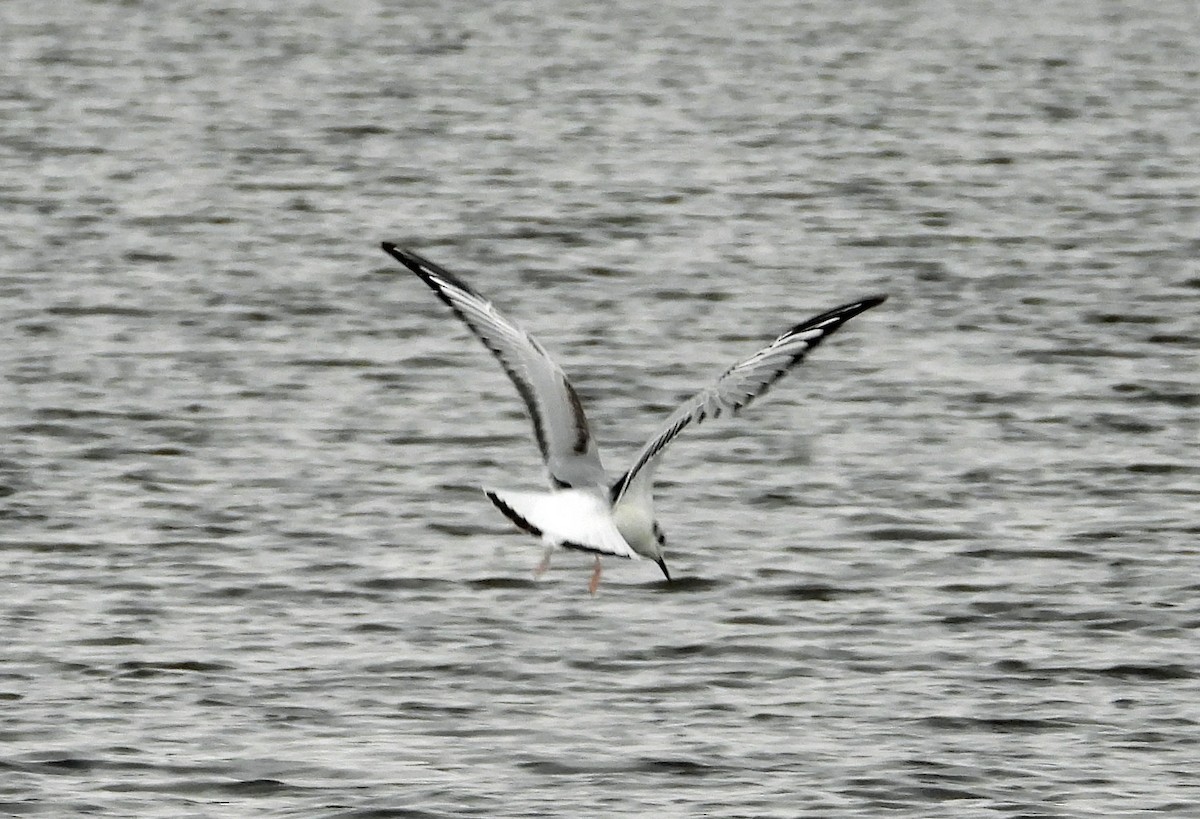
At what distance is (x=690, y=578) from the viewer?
13328mm

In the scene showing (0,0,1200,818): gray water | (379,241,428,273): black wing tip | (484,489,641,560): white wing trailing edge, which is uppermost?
(379,241,428,273): black wing tip

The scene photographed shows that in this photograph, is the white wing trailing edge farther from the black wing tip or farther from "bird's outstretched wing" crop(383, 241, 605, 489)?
the black wing tip

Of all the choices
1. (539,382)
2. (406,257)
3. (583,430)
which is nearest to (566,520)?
(583,430)

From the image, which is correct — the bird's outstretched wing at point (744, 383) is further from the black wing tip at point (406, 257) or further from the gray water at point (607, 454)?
the gray water at point (607, 454)

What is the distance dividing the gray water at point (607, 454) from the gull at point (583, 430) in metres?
1.04

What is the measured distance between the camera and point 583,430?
10766 mm

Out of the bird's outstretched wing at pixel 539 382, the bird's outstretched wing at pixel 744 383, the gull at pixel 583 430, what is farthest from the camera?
the bird's outstretched wing at pixel 539 382

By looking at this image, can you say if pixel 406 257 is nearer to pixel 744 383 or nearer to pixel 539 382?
pixel 539 382

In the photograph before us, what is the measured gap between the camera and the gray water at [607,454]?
10820 mm

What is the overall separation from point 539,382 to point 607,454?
16.3 ft

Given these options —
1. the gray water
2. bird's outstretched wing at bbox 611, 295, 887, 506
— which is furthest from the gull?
the gray water

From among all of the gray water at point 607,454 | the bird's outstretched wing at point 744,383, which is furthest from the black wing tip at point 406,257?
the gray water at point 607,454

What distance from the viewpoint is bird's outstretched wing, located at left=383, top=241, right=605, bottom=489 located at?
10.7 meters

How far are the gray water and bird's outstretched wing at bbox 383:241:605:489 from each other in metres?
1.10
